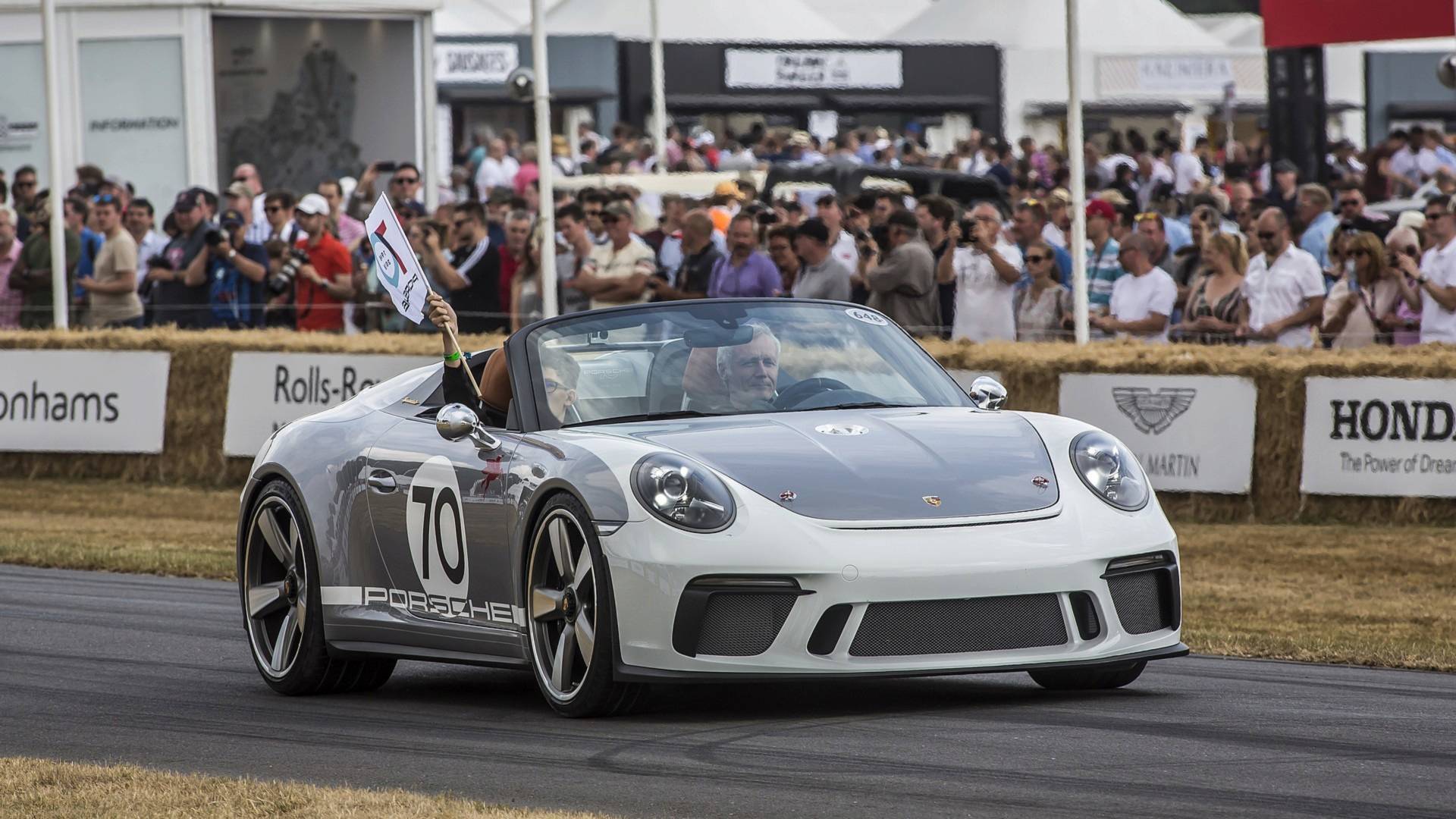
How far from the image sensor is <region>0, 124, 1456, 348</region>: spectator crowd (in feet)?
48.5

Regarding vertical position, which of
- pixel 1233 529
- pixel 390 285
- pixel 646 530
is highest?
pixel 390 285

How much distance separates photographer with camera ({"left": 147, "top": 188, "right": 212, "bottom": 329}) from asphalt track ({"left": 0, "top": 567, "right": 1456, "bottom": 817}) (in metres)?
10.3

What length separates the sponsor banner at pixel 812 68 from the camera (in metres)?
39.7

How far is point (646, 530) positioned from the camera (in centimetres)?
666

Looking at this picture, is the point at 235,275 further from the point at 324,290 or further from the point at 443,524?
the point at 443,524

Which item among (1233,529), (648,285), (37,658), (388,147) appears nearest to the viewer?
(37,658)

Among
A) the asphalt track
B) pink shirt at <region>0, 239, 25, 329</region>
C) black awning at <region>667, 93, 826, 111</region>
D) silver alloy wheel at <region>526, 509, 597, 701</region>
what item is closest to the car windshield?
silver alloy wheel at <region>526, 509, 597, 701</region>

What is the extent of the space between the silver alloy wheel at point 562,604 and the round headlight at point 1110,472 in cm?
151

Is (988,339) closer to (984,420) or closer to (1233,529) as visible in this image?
(1233,529)

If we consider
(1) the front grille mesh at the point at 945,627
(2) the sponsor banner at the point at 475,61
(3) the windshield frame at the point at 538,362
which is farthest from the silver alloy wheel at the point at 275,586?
(2) the sponsor banner at the point at 475,61

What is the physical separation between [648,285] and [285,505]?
8.61 metres

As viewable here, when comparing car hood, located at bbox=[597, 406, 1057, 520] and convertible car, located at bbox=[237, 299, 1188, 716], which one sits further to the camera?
car hood, located at bbox=[597, 406, 1057, 520]

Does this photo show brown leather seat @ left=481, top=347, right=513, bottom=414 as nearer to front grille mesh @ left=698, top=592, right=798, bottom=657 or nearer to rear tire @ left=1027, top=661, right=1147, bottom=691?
front grille mesh @ left=698, top=592, right=798, bottom=657

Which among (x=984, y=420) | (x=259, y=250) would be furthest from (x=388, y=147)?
(x=984, y=420)
